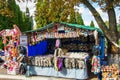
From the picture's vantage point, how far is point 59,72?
19.0 meters

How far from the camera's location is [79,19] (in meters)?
74.8

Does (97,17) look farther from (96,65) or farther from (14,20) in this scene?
(14,20)

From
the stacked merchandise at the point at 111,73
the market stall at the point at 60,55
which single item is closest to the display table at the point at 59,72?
the market stall at the point at 60,55

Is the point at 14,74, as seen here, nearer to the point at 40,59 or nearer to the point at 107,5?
the point at 40,59

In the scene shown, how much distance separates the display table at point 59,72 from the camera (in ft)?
60.2

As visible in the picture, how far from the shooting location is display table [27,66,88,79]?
18.4m

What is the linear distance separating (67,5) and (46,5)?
1.81m

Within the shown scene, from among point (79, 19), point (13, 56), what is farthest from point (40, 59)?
point (79, 19)

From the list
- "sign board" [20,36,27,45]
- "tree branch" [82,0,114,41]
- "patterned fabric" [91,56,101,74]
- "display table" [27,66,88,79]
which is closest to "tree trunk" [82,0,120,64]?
"tree branch" [82,0,114,41]

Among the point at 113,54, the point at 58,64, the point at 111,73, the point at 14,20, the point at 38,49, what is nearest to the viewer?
the point at 111,73

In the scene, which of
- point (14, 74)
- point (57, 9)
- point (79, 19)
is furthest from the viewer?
point (79, 19)

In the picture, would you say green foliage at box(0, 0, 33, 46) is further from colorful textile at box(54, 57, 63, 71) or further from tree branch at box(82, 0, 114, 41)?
colorful textile at box(54, 57, 63, 71)

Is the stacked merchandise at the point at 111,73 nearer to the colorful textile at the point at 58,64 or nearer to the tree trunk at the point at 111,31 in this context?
the colorful textile at the point at 58,64

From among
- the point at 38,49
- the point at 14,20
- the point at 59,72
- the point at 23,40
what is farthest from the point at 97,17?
the point at 14,20
